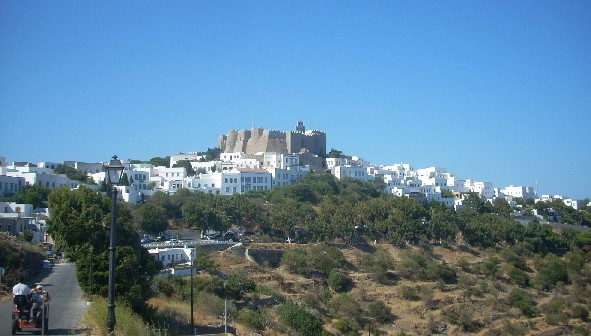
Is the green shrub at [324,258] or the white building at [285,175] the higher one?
the white building at [285,175]

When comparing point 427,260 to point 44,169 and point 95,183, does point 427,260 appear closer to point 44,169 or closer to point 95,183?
point 95,183

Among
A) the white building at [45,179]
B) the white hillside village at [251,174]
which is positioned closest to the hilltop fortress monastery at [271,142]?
the white hillside village at [251,174]

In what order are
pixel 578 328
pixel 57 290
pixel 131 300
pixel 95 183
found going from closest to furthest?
1. pixel 131 300
2. pixel 57 290
3. pixel 578 328
4. pixel 95 183

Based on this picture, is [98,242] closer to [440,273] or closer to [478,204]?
[440,273]

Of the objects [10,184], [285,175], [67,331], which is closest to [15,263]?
[67,331]

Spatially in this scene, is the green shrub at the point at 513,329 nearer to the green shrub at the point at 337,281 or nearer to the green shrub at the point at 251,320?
the green shrub at the point at 337,281

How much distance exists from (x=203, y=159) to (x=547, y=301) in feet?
138

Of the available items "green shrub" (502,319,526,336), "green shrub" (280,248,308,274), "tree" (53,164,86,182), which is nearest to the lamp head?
"green shrub" (502,319,526,336)

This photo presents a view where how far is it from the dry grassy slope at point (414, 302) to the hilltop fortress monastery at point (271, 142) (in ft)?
102

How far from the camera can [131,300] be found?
16.1m

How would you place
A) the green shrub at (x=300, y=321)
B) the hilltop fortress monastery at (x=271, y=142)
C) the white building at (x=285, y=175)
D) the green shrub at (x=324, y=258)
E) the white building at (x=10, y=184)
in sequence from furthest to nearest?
the hilltop fortress monastery at (x=271, y=142), the white building at (x=285, y=175), the white building at (x=10, y=184), the green shrub at (x=324, y=258), the green shrub at (x=300, y=321)

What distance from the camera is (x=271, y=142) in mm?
69125

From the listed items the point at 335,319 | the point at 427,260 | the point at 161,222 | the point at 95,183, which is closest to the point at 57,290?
the point at 335,319

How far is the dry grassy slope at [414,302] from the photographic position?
Answer: 33.0 m
